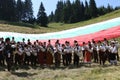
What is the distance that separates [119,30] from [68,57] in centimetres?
525

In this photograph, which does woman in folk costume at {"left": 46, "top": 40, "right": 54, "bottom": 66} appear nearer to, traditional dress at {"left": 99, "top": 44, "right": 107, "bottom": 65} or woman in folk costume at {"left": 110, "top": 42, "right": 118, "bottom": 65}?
traditional dress at {"left": 99, "top": 44, "right": 107, "bottom": 65}

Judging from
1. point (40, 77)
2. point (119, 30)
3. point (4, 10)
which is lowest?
point (40, 77)

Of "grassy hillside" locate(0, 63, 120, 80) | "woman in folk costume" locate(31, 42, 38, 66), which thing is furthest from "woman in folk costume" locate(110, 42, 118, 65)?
"woman in folk costume" locate(31, 42, 38, 66)

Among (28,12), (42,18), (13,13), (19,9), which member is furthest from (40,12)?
(28,12)

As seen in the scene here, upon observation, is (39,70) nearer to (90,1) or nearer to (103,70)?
(103,70)

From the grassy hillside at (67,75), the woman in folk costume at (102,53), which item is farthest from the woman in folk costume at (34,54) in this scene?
the woman in folk costume at (102,53)

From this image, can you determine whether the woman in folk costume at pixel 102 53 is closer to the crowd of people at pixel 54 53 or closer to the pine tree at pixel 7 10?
the crowd of people at pixel 54 53

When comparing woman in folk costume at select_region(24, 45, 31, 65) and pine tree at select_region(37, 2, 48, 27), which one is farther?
pine tree at select_region(37, 2, 48, 27)

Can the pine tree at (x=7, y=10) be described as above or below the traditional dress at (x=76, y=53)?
above

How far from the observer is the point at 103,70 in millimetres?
15414

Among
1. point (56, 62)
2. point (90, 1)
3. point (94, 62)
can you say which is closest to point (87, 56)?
point (94, 62)

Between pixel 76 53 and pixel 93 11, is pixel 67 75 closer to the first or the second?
pixel 76 53

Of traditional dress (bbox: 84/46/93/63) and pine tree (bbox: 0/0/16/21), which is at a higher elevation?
pine tree (bbox: 0/0/16/21)

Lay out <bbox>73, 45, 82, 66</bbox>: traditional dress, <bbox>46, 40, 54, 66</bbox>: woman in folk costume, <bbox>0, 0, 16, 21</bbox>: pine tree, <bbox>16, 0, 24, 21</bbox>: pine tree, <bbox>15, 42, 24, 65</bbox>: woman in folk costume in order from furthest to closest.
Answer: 1. <bbox>16, 0, 24, 21</bbox>: pine tree
2. <bbox>0, 0, 16, 21</bbox>: pine tree
3. <bbox>46, 40, 54, 66</bbox>: woman in folk costume
4. <bbox>15, 42, 24, 65</bbox>: woman in folk costume
5. <bbox>73, 45, 82, 66</bbox>: traditional dress
